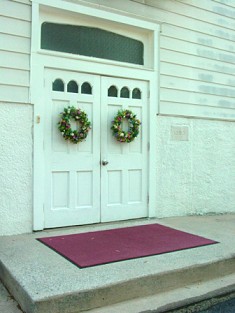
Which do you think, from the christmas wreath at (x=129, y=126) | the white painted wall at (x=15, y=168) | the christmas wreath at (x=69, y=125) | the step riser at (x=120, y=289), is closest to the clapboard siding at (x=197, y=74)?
the christmas wreath at (x=129, y=126)

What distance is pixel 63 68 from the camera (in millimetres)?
4766

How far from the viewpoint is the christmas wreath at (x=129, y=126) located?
16.5ft

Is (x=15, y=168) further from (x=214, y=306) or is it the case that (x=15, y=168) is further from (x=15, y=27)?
(x=214, y=306)

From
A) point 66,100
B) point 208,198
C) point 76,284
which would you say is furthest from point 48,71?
point 208,198

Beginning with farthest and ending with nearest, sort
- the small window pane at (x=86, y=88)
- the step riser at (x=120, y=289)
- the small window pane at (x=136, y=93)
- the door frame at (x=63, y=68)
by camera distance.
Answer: the small window pane at (x=136, y=93), the small window pane at (x=86, y=88), the door frame at (x=63, y=68), the step riser at (x=120, y=289)

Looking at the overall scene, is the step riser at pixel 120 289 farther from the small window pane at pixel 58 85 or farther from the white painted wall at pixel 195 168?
the small window pane at pixel 58 85

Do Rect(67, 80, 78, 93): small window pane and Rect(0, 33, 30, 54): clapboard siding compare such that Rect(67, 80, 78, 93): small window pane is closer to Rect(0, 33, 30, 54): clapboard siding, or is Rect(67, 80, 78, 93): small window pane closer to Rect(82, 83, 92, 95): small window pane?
Rect(82, 83, 92, 95): small window pane

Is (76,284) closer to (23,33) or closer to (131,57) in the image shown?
(23,33)

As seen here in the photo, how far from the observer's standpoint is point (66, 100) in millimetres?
4820

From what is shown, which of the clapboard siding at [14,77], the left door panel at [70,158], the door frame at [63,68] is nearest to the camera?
the clapboard siding at [14,77]

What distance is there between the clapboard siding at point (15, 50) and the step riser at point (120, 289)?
82.6 inches

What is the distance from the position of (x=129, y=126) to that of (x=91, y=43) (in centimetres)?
129

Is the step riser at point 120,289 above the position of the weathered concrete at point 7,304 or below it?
above

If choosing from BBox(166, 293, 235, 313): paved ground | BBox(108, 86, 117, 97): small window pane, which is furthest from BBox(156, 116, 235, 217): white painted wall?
BBox(166, 293, 235, 313): paved ground
